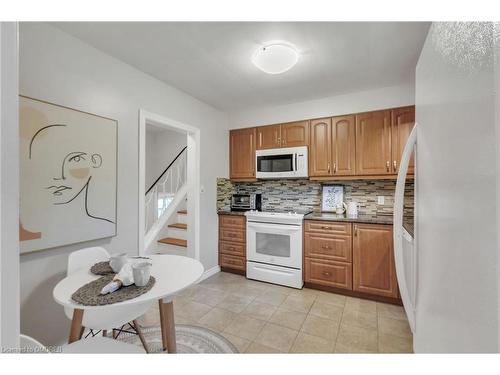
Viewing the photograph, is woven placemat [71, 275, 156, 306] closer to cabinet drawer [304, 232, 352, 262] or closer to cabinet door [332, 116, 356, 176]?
cabinet drawer [304, 232, 352, 262]

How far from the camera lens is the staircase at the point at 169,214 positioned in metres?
3.45

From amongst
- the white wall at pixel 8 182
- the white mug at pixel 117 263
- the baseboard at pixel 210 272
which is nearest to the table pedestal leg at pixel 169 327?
the white mug at pixel 117 263

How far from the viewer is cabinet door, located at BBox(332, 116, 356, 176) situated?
9.03ft

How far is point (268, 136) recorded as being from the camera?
10.6 feet

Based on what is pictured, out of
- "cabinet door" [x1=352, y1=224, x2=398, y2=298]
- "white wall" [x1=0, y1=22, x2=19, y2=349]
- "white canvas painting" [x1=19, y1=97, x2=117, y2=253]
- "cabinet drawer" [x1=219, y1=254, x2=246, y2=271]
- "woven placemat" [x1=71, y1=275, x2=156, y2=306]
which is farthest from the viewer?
"cabinet drawer" [x1=219, y1=254, x2=246, y2=271]

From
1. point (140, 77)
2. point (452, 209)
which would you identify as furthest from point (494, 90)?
point (140, 77)

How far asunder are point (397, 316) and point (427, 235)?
70.9 inches

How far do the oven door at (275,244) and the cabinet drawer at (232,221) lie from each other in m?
0.16

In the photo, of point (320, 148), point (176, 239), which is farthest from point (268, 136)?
point (176, 239)

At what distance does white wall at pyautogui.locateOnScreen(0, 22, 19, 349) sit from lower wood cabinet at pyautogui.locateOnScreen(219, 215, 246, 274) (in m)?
2.91

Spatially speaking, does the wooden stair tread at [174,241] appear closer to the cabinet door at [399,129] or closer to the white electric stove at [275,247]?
the white electric stove at [275,247]

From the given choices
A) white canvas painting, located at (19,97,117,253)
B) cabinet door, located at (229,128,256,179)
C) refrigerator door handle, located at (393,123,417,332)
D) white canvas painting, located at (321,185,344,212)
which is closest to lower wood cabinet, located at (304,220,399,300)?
white canvas painting, located at (321,185,344,212)

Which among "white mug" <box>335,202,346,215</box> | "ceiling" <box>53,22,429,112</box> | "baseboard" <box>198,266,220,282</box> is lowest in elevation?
"baseboard" <box>198,266,220,282</box>

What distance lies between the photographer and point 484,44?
0.45m
